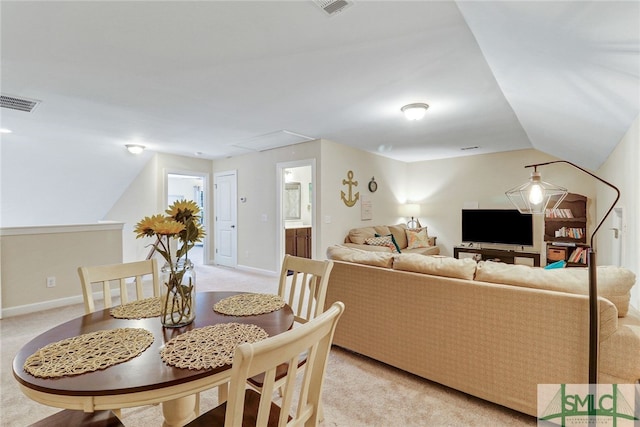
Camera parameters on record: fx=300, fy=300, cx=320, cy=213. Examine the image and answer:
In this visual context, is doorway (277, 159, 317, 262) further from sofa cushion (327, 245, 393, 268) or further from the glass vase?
the glass vase

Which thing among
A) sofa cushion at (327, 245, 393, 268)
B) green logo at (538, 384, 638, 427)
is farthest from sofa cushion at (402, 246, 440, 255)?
green logo at (538, 384, 638, 427)

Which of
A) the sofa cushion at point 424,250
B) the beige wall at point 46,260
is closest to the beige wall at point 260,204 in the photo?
the beige wall at point 46,260

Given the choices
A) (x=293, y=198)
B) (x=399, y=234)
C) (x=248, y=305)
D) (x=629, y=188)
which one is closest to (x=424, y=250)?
(x=399, y=234)

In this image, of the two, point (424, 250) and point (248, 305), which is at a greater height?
point (248, 305)

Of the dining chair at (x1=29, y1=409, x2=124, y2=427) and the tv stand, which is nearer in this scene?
the dining chair at (x1=29, y1=409, x2=124, y2=427)

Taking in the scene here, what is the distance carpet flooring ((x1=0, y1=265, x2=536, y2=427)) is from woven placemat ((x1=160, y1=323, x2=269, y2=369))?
93cm

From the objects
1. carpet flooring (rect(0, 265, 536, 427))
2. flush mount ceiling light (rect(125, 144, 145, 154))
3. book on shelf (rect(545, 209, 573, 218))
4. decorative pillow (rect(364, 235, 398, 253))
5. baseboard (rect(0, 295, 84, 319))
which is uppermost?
flush mount ceiling light (rect(125, 144, 145, 154))

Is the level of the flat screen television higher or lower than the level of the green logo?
higher

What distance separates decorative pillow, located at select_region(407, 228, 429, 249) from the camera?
597cm

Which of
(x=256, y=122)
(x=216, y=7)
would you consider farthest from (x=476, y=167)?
(x=216, y=7)

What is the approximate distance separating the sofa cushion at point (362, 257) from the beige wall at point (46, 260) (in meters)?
3.36

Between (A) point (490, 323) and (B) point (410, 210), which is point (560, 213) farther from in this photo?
(A) point (490, 323)

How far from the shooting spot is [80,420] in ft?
3.70

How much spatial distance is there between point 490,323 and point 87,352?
199 cm
